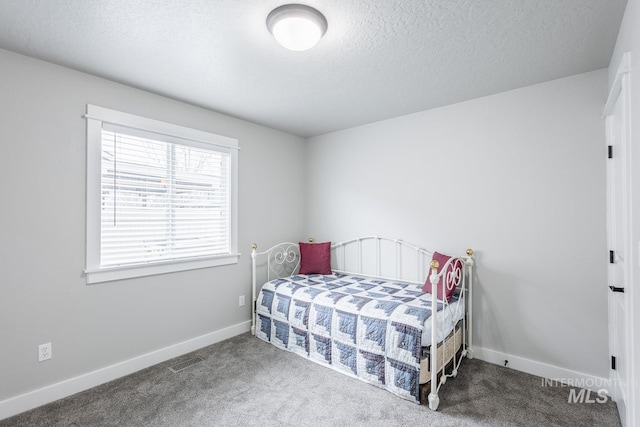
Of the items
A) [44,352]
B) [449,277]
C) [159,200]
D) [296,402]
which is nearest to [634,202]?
[449,277]

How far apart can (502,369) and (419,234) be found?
1373mm

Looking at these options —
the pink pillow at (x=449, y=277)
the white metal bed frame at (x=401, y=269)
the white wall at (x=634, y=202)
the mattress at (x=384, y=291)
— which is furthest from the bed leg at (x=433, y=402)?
the white wall at (x=634, y=202)

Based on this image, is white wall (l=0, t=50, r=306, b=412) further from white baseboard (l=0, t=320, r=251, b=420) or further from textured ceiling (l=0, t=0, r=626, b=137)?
textured ceiling (l=0, t=0, r=626, b=137)

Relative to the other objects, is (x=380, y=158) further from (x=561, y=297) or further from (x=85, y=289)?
(x=85, y=289)

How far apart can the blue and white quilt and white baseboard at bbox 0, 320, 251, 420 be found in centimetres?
59

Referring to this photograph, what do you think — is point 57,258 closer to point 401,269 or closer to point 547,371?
point 401,269

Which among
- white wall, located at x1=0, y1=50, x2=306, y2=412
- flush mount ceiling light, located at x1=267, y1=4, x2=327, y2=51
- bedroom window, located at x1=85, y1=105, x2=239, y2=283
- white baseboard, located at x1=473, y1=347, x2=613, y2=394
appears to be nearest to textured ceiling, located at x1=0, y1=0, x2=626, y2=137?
flush mount ceiling light, located at x1=267, y1=4, x2=327, y2=51

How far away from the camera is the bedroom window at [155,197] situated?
2.40m

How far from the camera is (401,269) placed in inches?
131

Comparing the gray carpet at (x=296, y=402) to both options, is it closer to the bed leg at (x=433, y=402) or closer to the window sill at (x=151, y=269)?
the bed leg at (x=433, y=402)

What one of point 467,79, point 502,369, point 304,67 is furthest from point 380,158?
point 502,369

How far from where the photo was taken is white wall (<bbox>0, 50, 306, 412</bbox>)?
2023mm

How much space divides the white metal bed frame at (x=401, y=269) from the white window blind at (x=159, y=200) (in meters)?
0.65

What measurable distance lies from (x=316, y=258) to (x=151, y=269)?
71.7 inches
